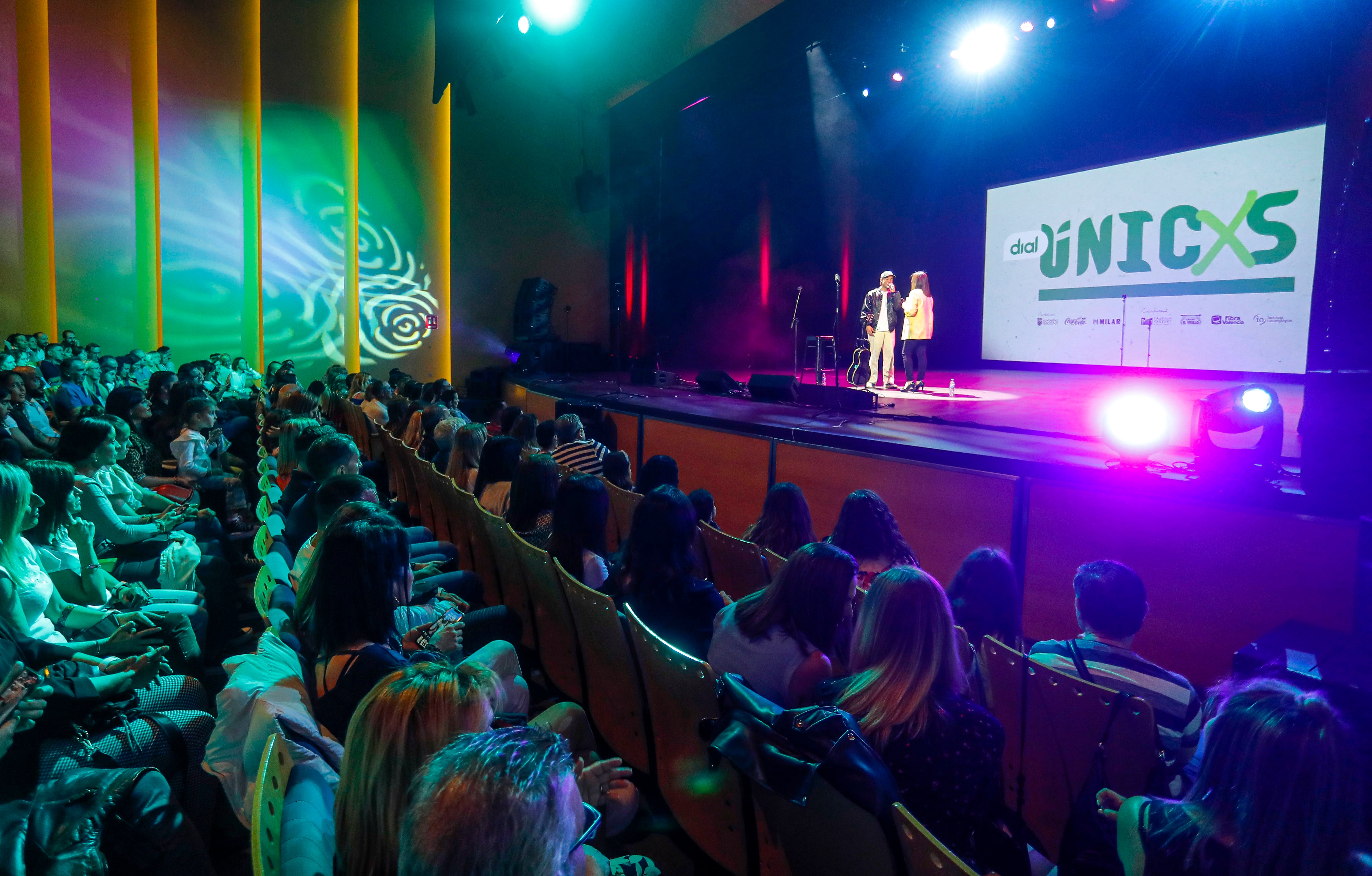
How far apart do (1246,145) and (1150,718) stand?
25.7ft

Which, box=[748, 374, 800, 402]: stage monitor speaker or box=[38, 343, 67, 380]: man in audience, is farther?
box=[38, 343, 67, 380]: man in audience

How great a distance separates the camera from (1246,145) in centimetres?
721

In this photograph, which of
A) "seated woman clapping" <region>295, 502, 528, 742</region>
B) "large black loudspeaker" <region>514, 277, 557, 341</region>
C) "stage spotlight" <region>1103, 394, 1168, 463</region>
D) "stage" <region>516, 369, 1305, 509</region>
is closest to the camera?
"seated woman clapping" <region>295, 502, 528, 742</region>

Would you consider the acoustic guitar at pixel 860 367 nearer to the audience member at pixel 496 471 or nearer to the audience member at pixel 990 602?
the audience member at pixel 496 471

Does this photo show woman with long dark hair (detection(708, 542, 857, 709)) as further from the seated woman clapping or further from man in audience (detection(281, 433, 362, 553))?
man in audience (detection(281, 433, 362, 553))

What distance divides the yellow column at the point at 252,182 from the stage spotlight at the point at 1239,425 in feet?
38.2

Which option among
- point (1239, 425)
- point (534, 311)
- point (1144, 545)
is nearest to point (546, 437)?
point (1144, 545)

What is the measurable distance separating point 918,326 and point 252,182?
962 cm

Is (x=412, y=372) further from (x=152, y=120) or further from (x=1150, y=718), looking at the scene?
(x=1150, y=718)

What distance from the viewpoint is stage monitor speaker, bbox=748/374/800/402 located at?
7.20m

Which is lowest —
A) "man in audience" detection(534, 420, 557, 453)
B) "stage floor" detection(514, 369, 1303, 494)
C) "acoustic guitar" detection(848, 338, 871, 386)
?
"man in audience" detection(534, 420, 557, 453)

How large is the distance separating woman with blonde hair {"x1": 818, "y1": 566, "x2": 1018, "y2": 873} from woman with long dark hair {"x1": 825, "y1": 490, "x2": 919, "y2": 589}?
1.06 metres

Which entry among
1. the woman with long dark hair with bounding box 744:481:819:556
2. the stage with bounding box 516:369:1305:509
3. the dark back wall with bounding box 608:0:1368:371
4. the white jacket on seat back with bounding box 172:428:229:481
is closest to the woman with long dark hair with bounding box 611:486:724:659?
the woman with long dark hair with bounding box 744:481:819:556

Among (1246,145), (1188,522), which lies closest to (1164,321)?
(1246,145)
